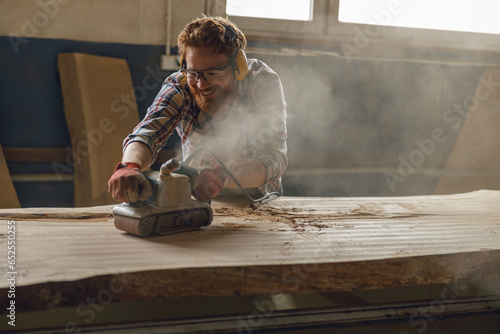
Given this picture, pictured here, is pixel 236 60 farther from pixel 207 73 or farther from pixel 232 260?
pixel 232 260

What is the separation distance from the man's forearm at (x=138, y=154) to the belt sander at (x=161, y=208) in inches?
9.5

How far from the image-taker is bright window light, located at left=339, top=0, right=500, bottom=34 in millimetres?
3912

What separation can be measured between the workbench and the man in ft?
0.71

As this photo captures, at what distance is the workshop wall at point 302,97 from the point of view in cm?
328

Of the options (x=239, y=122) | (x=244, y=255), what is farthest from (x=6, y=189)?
(x=244, y=255)

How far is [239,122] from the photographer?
213cm

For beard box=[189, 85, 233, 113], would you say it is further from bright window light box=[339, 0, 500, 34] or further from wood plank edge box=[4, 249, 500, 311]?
bright window light box=[339, 0, 500, 34]

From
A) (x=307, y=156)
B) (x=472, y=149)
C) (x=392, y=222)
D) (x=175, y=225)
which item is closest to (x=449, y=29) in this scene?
(x=472, y=149)

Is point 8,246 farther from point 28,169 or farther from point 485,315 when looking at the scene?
point 28,169

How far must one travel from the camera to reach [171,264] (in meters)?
1.24

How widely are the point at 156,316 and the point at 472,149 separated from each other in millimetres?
3601

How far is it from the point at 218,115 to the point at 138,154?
0.48 m

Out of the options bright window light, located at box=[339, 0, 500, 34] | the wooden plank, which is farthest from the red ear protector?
bright window light, located at box=[339, 0, 500, 34]

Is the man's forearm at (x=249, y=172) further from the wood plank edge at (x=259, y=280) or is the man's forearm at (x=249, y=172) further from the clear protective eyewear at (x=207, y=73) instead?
the wood plank edge at (x=259, y=280)
